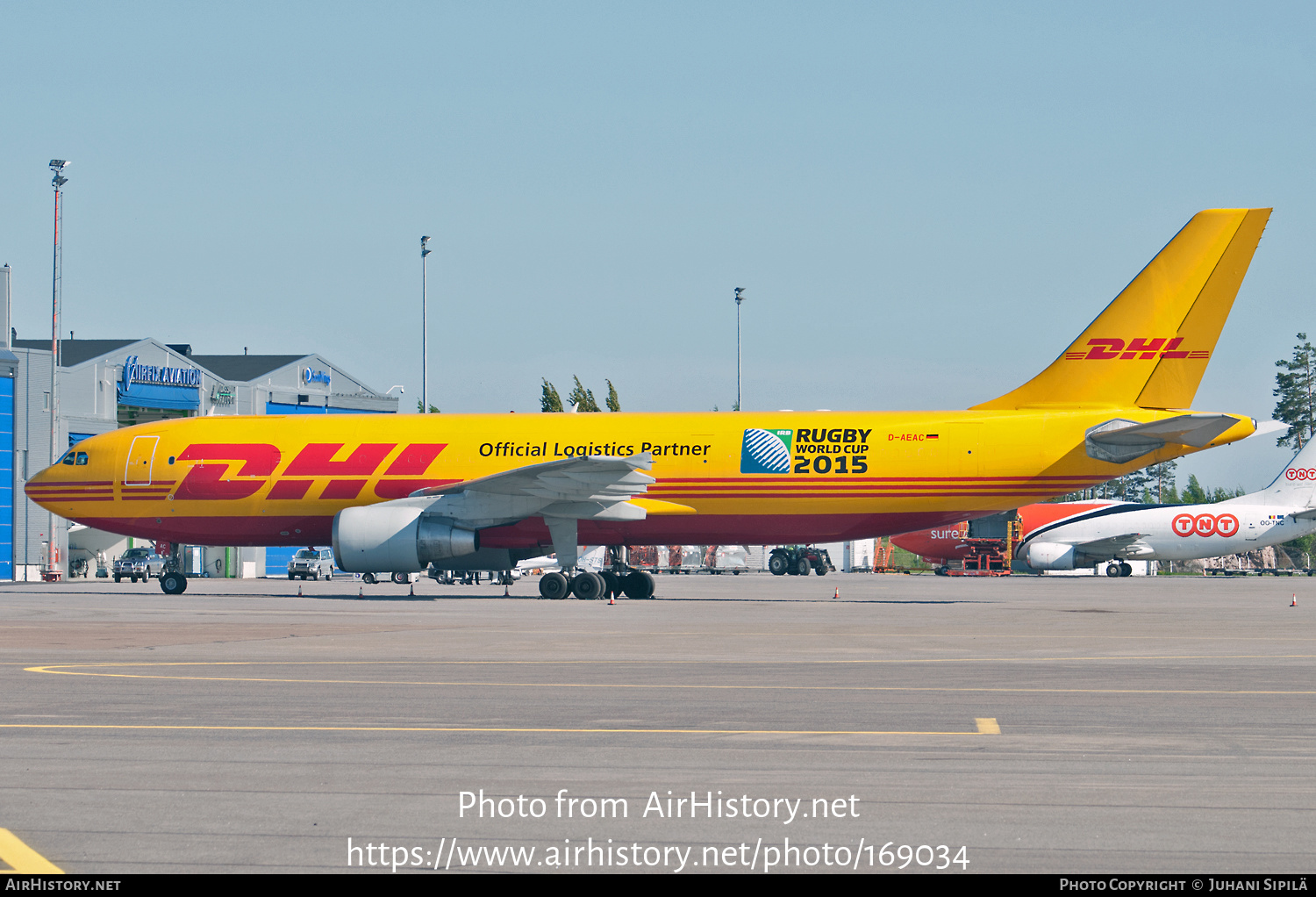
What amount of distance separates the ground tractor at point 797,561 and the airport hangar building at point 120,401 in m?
26.5

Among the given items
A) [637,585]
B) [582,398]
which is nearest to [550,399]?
[582,398]

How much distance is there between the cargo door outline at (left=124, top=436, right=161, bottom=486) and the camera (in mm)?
37844

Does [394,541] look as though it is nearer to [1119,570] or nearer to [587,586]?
[587,586]

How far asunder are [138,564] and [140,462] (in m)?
24.1

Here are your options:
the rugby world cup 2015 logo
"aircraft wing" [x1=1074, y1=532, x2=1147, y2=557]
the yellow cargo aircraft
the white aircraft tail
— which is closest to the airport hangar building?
the yellow cargo aircraft

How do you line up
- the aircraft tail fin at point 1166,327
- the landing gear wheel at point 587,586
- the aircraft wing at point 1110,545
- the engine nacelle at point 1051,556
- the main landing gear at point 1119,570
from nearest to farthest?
1. the aircraft tail fin at point 1166,327
2. the landing gear wheel at point 587,586
3. the aircraft wing at point 1110,545
4. the main landing gear at point 1119,570
5. the engine nacelle at point 1051,556

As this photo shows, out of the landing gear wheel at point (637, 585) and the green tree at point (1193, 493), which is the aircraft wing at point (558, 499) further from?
the green tree at point (1193, 493)

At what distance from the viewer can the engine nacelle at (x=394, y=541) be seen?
112ft

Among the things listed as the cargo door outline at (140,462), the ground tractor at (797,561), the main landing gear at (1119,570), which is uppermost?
the cargo door outline at (140,462)

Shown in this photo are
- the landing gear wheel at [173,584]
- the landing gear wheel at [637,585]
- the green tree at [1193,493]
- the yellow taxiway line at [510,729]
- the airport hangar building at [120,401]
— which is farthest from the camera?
the green tree at [1193,493]

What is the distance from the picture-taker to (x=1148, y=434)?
107 feet

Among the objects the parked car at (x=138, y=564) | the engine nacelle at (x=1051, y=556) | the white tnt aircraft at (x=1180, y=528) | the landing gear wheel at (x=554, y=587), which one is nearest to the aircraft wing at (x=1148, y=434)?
the landing gear wheel at (x=554, y=587)
